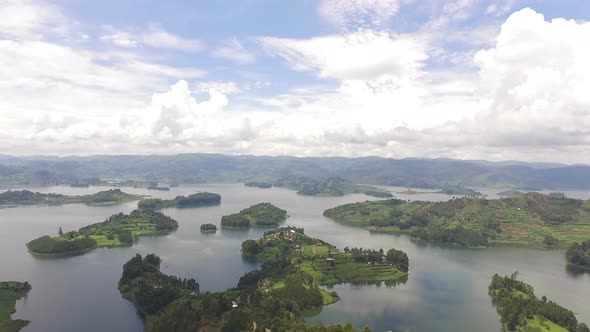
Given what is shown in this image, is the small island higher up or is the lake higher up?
the small island

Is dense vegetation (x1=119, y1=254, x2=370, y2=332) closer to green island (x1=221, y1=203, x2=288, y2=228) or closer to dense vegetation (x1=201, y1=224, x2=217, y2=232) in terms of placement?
dense vegetation (x1=201, y1=224, x2=217, y2=232)

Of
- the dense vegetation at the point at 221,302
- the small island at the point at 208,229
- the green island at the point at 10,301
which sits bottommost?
the green island at the point at 10,301

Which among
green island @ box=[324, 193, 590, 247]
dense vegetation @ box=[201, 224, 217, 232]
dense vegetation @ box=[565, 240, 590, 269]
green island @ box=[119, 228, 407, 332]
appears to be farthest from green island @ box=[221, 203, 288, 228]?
dense vegetation @ box=[565, 240, 590, 269]

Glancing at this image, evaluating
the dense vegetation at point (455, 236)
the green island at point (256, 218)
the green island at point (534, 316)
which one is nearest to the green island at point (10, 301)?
the green island at point (534, 316)

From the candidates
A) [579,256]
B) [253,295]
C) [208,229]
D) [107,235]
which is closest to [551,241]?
[579,256]

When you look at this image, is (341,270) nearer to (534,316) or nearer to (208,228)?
(534,316)

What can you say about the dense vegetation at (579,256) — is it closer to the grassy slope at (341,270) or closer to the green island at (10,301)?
the grassy slope at (341,270)

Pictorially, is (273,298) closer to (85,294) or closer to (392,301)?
(392,301)
